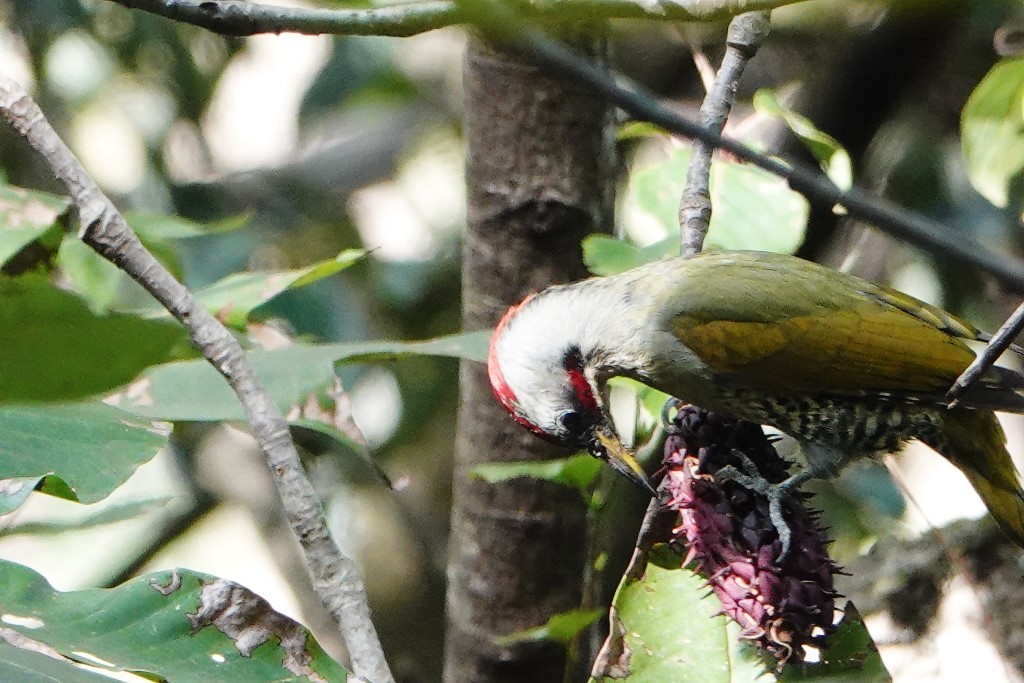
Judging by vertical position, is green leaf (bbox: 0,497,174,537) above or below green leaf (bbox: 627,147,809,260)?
below

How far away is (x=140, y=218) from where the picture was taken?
3016 mm

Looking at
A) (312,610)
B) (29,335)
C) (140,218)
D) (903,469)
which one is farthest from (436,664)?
(29,335)

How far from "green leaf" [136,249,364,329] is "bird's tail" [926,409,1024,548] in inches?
60.1

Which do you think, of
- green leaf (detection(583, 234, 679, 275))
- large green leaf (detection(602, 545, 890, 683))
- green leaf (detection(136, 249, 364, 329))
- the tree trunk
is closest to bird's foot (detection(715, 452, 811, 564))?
large green leaf (detection(602, 545, 890, 683))

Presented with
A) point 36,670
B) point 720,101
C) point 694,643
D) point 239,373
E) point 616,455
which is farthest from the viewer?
point 616,455

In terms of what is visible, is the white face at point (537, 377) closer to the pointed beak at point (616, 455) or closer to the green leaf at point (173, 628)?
the pointed beak at point (616, 455)

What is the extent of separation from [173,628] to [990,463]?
80.7 inches

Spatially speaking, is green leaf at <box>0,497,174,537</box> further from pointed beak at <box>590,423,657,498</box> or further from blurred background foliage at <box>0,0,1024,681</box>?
pointed beak at <box>590,423,657,498</box>

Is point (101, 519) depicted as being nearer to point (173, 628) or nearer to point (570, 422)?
point (570, 422)

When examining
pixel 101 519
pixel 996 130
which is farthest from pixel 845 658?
pixel 101 519

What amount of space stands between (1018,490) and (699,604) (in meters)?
1.12

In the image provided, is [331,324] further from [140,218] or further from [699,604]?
[699,604]

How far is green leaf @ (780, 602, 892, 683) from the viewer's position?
6.74 ft

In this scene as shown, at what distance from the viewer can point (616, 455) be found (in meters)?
2.70
